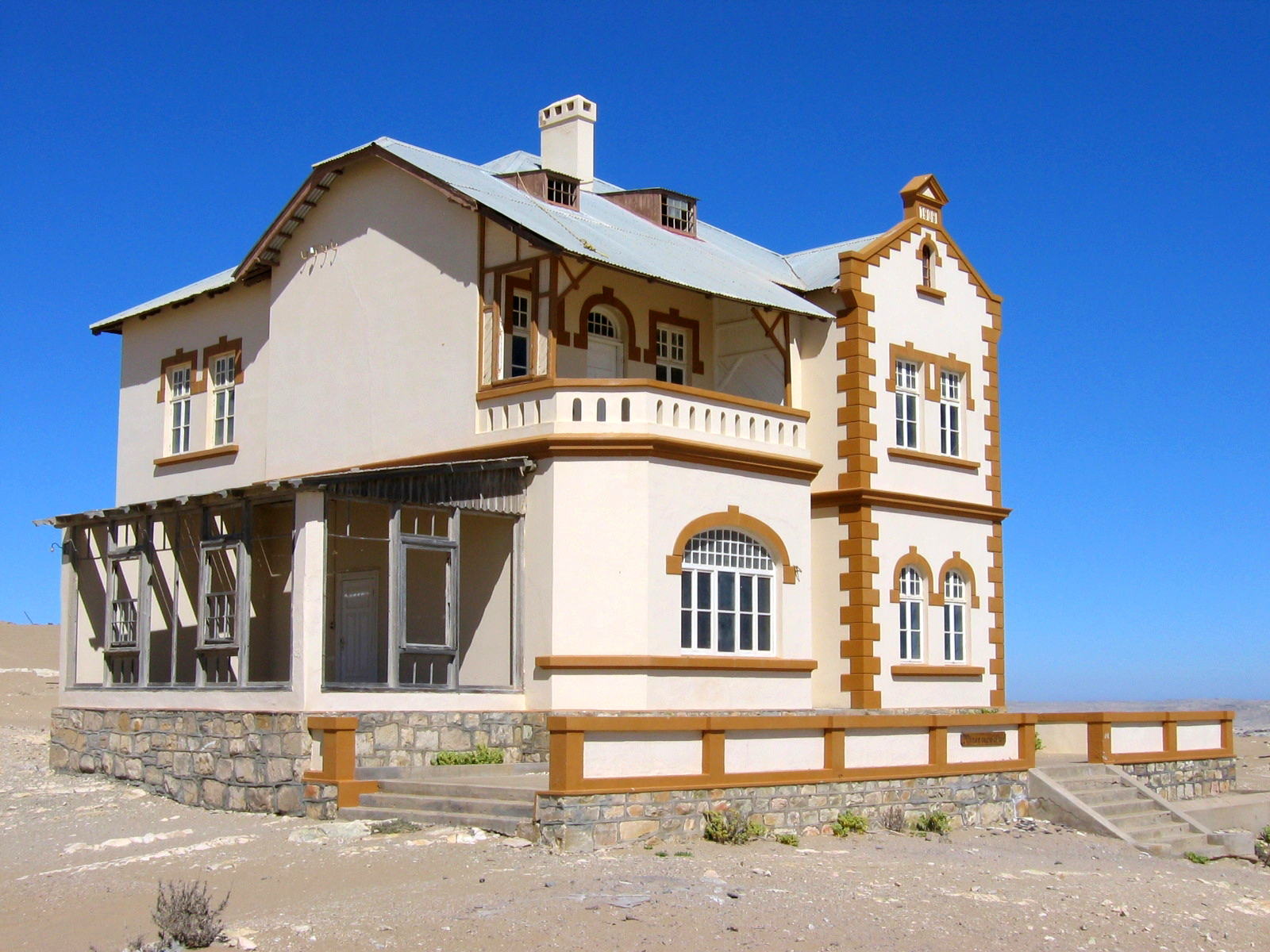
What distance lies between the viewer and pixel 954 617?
25094mm

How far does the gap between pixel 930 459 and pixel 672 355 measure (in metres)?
4.73

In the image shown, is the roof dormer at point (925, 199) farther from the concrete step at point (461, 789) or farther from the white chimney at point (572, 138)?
the concrete step at point (461, 789)

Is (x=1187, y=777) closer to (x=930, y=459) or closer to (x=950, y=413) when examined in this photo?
(x=930, y=459)

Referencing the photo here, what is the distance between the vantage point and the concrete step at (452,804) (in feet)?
50.1

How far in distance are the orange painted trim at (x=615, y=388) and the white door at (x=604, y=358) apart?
1055 millimetres

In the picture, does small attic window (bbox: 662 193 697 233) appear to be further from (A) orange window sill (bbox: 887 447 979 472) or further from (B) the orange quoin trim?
(B) the orange quoin trim

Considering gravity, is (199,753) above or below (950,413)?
below

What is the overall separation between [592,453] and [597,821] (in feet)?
20.6

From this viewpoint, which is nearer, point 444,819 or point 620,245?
point 444,819

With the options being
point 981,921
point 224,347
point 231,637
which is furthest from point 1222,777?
point 224,347

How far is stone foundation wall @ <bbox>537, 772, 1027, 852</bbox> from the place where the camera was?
14.8 m

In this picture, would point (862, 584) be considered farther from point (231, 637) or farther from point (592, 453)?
point (231, 637)

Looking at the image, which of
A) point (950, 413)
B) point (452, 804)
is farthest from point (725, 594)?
point (950, 413)

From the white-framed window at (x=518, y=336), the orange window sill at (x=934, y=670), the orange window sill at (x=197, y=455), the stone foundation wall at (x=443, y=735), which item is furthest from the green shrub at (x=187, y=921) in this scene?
the orange window sill at (x=197, y=455)
